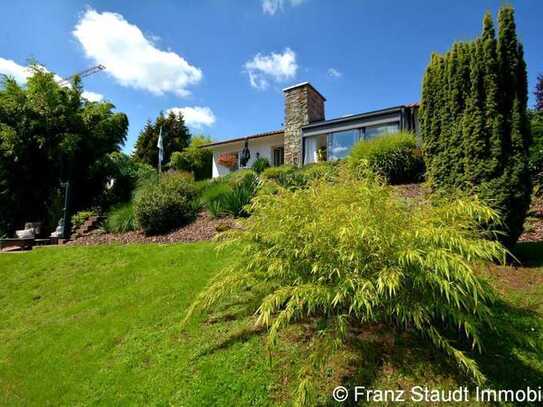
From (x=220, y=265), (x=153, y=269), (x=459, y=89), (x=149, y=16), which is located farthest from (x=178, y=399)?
(x=149, y=16)

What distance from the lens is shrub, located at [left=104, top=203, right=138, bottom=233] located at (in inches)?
368

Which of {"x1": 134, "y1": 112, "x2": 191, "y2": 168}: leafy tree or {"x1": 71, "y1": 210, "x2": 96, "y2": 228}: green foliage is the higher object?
{"x1": 134, "y1": 112, "x2": 191, "y2": 168}: leafy tree

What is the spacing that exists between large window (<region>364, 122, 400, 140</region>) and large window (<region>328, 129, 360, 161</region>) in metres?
0.43

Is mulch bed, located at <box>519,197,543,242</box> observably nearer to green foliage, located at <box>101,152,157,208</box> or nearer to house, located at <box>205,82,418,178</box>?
house, located at <box>205,82,418,178</box>

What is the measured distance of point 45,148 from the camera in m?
12.3

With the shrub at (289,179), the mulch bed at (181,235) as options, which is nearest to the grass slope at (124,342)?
the mulch bed at (181,235)

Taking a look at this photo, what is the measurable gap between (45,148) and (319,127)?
11446mm

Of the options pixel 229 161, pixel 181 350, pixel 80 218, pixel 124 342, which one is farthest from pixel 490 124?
pixel 229 161

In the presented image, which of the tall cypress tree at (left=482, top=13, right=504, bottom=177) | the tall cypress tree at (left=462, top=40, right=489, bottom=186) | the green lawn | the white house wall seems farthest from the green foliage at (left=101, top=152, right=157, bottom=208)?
the tall cypress tree at (left=482, top=13, right=504, bottom=177)

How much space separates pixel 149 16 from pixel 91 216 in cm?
667

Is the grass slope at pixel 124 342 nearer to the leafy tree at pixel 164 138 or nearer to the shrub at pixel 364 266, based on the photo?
the shrub at pixel 364 266

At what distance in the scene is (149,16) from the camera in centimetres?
781

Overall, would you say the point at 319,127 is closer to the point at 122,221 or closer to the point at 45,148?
the point at 122,221

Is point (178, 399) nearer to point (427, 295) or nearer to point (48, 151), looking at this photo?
point (427, 295)
